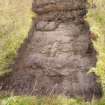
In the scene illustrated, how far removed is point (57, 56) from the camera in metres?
9.24

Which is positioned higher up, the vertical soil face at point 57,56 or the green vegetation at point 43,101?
the vertical soil face at point 57,56

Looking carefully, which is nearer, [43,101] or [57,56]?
[43,101]

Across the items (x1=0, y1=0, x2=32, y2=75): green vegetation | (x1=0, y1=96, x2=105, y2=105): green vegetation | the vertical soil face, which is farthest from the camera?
(x1=0, y1=0, x2=32, y2=75): green vegetation

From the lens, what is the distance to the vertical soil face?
8.27m

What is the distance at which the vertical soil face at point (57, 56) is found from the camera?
8266mm

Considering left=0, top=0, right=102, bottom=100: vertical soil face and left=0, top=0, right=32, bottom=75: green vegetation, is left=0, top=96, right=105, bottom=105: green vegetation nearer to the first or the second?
left=0, top=0, right=102, bottom=100: vertical soil face

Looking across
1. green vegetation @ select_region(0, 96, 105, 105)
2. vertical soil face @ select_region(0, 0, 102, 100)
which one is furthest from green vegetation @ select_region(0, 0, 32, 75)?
green vegetation @ select_region(0, 96, 105, 105)

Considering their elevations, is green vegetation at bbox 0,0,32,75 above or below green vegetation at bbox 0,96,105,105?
above

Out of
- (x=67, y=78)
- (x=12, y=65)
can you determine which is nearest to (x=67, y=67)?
(x=67, y=78)

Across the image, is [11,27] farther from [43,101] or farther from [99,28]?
[43,101]

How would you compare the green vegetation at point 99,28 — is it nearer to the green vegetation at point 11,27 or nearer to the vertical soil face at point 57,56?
the vertical soil face at point 57,56

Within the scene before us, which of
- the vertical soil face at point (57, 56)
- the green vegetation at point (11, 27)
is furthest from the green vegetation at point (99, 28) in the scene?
the green vegetation at point (11, 27)

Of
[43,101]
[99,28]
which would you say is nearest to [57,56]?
[99,28]

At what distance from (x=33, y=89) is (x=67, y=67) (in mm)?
1267
